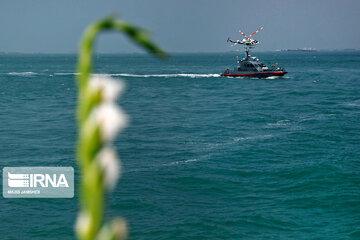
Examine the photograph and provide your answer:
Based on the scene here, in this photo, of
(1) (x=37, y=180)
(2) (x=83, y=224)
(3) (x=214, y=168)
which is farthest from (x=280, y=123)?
(2) (x=83, y=224)

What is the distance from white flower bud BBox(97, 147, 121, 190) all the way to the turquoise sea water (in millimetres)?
18373

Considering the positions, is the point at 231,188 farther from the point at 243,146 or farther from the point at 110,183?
the point at 110,183

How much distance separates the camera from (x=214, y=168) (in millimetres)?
43625

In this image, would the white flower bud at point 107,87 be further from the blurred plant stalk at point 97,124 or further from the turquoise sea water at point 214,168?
the turquoise sea water at point 214,168

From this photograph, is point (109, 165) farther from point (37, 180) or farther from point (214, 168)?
point (214, 168)

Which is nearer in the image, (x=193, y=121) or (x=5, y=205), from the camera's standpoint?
(x=5, y=205)

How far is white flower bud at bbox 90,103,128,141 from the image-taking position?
85 centimetres

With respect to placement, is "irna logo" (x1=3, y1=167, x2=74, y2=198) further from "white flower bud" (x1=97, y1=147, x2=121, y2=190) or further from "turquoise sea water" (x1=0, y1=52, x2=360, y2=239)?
"white flower bud" (x1=97, y1=147, x2=121, y2=190)

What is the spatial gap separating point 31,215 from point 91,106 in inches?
1413

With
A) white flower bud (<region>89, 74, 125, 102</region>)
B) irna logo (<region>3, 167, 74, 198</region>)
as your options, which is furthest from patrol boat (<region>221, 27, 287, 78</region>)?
white flower bud (<region>89, 74, 125, 102</region>)

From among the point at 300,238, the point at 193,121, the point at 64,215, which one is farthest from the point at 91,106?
the point at 193,121

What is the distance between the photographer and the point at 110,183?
922mm

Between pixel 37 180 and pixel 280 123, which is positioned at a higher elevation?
pixel 280 123

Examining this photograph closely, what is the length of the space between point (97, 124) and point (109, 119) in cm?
3
